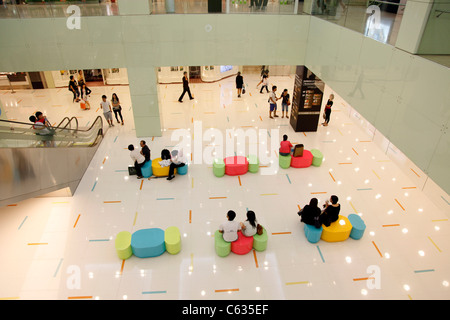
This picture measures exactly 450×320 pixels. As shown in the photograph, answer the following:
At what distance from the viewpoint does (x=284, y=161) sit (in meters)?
9.77

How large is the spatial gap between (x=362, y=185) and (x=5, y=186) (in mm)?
9456

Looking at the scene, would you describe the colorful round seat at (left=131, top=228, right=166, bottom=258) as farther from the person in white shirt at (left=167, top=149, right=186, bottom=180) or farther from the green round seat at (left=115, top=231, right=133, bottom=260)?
the person in white shirt at (left=167, top=149, right=186, bottom=180)

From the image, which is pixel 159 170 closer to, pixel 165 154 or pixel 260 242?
pixel 165 154

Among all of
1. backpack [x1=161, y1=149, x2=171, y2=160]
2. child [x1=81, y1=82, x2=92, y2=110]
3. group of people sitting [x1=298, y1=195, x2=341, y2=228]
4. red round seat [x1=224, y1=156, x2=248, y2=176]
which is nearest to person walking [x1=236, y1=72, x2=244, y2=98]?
red round seat [x1=224, y1=156, x2=248, y2=176]

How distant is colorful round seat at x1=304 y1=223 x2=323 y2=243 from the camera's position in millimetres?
6953

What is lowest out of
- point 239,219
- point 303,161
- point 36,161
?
point 239,219

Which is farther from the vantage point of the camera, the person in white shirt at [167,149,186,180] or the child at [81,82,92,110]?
the child at [81,82,92,110]

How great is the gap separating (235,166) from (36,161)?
17.9 ft

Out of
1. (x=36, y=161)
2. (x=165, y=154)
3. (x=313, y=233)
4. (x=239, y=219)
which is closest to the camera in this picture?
(x=313, y=233)

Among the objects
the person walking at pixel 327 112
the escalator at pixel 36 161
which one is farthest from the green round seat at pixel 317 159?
the escalator at pixel 36 161

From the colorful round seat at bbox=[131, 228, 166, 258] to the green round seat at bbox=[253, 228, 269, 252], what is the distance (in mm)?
2094

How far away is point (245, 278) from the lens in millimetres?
6305

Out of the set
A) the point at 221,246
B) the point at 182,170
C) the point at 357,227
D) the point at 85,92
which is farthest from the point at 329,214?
the point at 85,92

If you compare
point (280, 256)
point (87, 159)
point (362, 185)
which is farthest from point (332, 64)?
point (87, 159)
